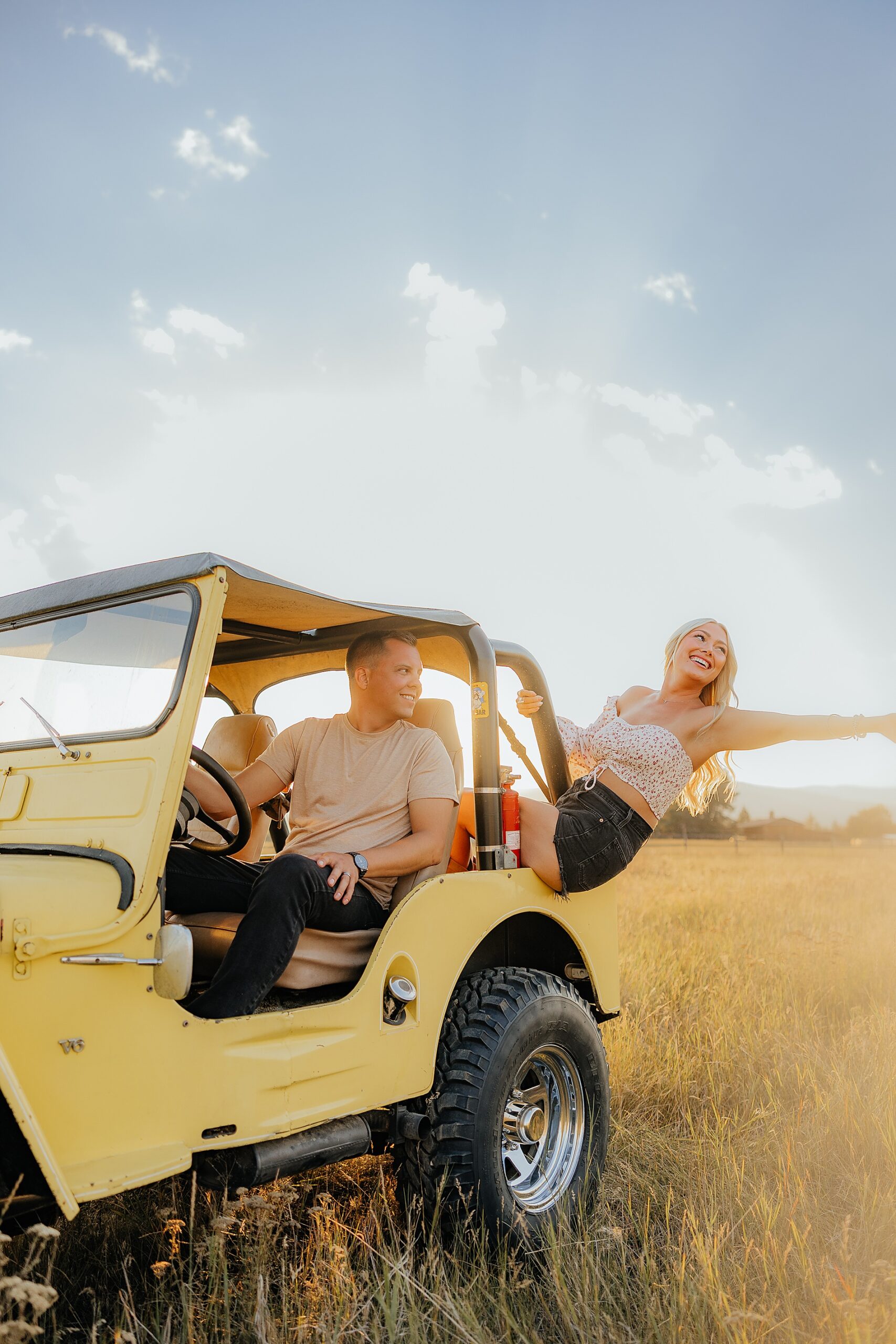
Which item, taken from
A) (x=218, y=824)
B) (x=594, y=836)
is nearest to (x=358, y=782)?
(x=218, y=824)

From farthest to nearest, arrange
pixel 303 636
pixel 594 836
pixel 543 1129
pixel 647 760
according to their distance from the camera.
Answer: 1. pixel 647 760
2. pixel 303 636
3. pixel 594 836
4. pixel 543 1129

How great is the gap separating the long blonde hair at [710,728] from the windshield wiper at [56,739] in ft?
8.12

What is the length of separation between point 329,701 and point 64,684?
1.12m

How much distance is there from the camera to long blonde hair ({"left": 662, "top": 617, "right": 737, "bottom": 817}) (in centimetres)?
430

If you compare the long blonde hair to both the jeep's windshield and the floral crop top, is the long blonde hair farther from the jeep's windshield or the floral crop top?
the jeep's windshield

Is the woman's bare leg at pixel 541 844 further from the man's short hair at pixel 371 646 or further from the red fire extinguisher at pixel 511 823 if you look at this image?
the man's short hair at pixel 371 646

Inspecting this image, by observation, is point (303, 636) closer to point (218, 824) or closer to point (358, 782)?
point (358, 782)

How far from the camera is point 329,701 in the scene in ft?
12.5

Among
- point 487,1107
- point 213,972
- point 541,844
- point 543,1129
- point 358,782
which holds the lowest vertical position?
point 543,1129

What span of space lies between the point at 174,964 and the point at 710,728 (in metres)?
2.58

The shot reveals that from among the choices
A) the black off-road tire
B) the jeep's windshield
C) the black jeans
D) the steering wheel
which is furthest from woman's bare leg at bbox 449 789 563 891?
the jeep's windshield

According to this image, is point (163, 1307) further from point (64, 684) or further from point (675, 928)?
point (675, 928)

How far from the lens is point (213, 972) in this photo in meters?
3.06

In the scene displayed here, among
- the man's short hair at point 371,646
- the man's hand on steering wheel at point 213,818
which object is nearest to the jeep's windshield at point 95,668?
the man's hand on steering wheel at point 213,818
